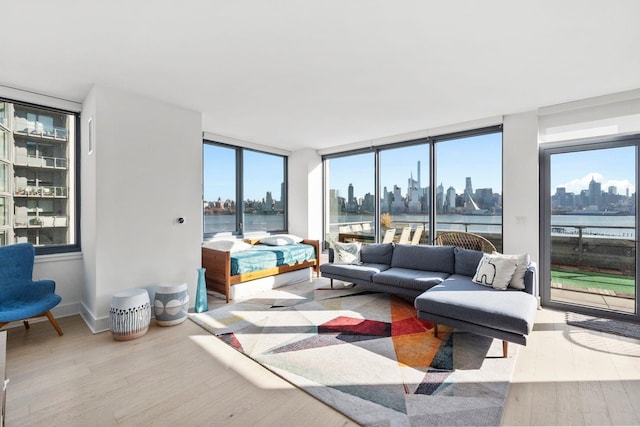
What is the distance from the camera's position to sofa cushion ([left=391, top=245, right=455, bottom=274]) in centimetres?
417

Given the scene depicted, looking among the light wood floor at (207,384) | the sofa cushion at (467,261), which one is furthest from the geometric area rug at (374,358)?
the sofa cushion at (467,261)

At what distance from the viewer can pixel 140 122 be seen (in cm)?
348

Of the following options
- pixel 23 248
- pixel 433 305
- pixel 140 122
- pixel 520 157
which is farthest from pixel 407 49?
pixel 23 248

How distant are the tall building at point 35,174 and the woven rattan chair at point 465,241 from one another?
504 centimetres

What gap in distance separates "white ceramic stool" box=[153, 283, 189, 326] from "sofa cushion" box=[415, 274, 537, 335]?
252 centimetres

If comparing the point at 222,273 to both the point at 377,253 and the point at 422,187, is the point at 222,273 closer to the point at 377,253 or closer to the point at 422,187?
the point at 377,253

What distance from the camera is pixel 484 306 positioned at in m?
2.70

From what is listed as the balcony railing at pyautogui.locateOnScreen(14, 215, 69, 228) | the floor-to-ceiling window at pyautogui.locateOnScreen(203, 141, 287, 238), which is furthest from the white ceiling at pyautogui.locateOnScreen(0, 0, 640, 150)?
the floor-to-ceiling window at pyautogui.locateOnScreen(203, 141, 287, 238)

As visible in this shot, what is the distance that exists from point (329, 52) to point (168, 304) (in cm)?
295

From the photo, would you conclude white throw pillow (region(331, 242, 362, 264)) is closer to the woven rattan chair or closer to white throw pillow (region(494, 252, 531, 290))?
the woven rattan chair

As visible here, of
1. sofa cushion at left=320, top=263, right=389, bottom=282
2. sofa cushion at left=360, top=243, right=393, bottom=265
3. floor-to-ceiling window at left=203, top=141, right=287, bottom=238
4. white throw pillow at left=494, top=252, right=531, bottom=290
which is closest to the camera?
white throw pillow at left=494, top=252, right=531, bottom=290

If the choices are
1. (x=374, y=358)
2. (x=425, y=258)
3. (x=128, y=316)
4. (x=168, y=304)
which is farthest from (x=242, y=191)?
(x=374, y=358)

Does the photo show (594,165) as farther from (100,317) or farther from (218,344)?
(100,317)

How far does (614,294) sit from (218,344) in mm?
4499
